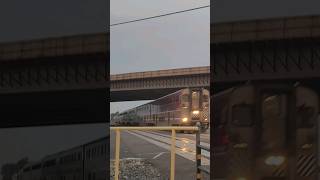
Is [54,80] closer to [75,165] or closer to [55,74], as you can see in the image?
[55,74]

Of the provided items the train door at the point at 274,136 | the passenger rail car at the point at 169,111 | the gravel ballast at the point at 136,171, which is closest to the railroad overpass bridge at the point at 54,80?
the train door at the point at 274,136

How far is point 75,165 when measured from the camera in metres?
2.60

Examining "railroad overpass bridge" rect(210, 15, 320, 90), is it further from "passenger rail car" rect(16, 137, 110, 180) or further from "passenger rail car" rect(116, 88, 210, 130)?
"passenger rail car" rect(116, 88, 210, 130)

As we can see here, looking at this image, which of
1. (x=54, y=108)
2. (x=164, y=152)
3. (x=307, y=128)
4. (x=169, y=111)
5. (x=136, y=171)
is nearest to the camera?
(x=307, y=128)

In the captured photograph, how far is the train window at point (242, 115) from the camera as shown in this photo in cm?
206

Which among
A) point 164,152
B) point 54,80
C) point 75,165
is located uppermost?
point 54,80

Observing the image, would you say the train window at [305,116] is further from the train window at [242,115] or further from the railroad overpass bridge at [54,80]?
the railroad overpass bridge at [54,80]

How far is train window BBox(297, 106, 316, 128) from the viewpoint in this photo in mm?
2021

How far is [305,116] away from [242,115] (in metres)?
0.26

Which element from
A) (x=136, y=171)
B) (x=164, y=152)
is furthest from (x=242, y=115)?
(x=164, y=152)

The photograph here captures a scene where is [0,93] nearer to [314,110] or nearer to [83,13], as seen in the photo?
[83,13]

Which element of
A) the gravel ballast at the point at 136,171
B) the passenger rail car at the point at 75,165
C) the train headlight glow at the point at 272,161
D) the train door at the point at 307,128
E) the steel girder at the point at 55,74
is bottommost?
the gravel ballast at the point at 136,171

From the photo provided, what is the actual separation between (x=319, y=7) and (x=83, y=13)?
1.19 m

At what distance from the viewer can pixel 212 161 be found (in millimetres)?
2082
